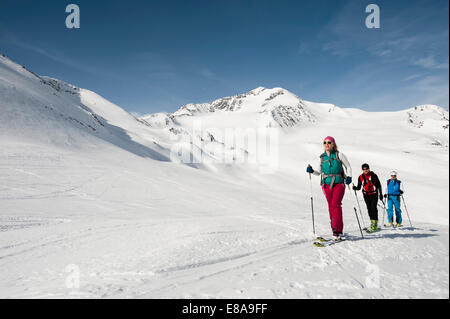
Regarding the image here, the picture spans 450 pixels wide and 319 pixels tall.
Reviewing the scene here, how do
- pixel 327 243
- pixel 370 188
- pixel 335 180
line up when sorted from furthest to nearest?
pixel 370 188, pixel 335 180, pixel 327 243

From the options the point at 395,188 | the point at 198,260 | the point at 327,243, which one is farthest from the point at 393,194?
the point at 198,260

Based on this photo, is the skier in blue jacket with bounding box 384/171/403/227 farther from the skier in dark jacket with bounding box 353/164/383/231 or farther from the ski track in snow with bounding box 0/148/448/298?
the ski track in snow with bounding box 0/148/448/298

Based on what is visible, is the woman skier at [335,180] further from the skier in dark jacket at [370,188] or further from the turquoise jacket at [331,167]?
the skier in dark jacket at [370,188]

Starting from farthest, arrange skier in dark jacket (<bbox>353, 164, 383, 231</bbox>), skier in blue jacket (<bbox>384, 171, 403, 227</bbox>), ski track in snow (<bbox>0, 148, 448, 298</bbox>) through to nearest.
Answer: skier in blue jacket (<bbox>384, 171, 403, 227</bbox>) → skier in dark jacket (<bbox>353, 164, 383, 231</bbox>) → ski track in snow (<bbox>0, 148, 448, 298</bbox>)

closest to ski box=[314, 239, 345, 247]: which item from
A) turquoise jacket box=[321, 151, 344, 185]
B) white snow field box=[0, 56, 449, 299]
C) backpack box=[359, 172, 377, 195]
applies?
white snow field box=[0, 56, 449, 299]

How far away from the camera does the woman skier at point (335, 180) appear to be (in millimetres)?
5590

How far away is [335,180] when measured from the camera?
18.7ft

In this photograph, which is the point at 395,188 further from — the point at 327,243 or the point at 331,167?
the point at 327,243

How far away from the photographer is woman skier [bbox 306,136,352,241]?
18.3 ft

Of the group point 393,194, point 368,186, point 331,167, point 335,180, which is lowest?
point 393,194

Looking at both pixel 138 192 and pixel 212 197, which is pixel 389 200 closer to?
pixel 212 197

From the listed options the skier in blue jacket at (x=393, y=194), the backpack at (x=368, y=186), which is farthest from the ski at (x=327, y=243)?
the skier in blue jacket at (x=393, y=194)

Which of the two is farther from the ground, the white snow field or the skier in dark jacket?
the skier in dark jacket

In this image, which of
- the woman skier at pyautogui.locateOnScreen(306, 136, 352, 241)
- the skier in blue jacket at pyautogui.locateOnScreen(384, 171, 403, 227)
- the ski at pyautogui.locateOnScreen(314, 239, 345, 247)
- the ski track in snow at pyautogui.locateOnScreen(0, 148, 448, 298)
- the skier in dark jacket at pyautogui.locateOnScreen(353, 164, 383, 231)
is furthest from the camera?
the skier in blue jacket at pyautogui.locateOnScreen(384, 171, 403, 227)
